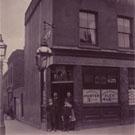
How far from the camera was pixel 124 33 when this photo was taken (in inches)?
543

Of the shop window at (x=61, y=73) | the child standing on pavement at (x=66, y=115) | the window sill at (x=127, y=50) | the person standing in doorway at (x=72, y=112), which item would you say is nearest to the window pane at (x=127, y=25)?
the window sill at (x=127, y=50)

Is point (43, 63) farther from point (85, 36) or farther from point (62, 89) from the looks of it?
point (85, 36)

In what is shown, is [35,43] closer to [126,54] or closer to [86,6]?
[86,6]

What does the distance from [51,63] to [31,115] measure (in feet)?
15.3

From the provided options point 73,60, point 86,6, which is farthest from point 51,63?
point 86,6

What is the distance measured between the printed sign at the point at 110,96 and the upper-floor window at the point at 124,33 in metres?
1.88

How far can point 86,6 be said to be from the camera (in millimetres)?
12812

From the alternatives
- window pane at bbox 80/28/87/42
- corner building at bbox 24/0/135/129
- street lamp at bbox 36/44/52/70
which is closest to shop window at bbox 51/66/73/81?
corner building at bbox 24/0/135/129

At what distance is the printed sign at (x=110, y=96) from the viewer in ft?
42.3

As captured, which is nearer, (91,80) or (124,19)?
(91,80)

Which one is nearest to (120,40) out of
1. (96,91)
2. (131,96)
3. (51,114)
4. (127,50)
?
(127,50)

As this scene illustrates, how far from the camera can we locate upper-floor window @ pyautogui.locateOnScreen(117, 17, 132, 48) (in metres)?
13.7

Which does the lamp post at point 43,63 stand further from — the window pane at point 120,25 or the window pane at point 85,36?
the window pane at point 120,25

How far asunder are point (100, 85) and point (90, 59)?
41.6 inches
